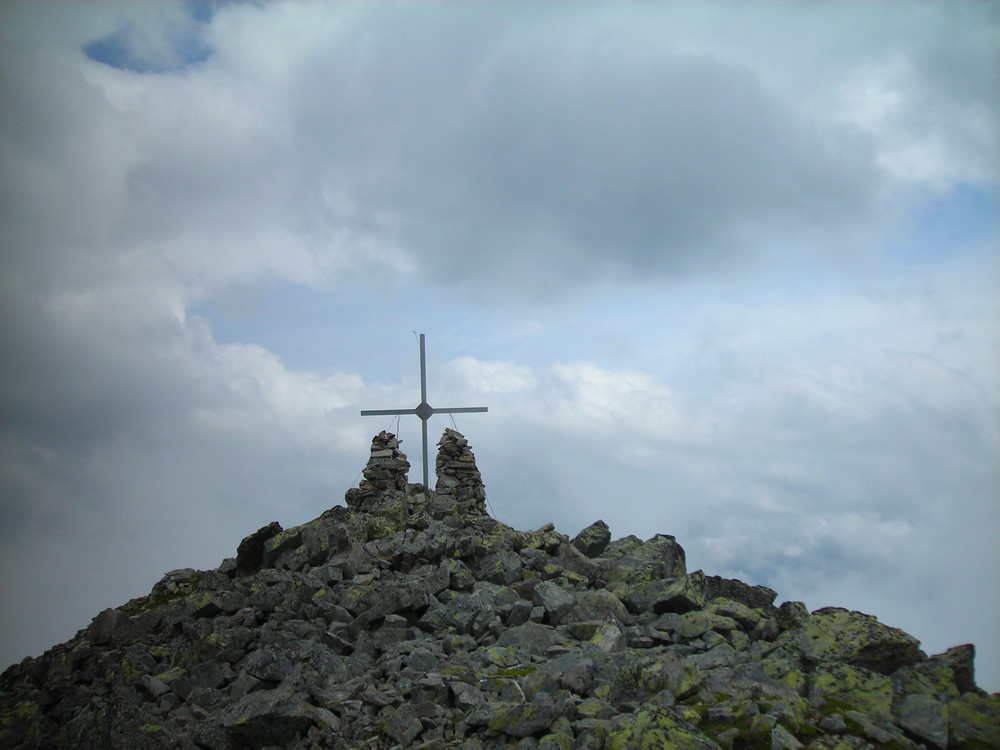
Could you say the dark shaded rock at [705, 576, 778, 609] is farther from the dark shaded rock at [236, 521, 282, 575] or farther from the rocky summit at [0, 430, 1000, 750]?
the dark shaded rock at [236, 521, 282, 575]

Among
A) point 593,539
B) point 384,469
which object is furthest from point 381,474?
point 593,539

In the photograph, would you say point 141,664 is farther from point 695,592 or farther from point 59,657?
point 695,592

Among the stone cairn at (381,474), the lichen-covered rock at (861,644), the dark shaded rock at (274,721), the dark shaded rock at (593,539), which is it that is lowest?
the dark shaded rock at (274,721)

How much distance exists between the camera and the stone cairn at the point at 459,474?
32938 millimetres

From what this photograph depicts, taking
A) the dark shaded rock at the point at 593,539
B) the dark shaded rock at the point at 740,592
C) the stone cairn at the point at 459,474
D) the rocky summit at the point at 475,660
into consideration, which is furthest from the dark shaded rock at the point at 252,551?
the dark shaded rock at the point at 740,592

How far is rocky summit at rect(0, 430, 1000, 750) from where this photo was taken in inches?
607

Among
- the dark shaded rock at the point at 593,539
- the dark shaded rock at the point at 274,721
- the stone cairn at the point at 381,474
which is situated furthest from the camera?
the stone cairn at the point at 381,474

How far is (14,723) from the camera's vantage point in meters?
20.7

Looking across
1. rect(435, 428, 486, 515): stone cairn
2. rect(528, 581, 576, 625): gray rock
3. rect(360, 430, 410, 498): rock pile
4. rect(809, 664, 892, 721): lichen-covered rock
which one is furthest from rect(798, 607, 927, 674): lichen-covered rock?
rect(360, 430, 410, 498): rock pile

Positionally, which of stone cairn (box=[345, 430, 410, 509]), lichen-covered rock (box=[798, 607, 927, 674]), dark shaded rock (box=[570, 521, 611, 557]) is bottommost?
lichen-covered rock (box=[798, 607, 927, 674])

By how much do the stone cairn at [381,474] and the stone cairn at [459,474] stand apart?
63.1 inches

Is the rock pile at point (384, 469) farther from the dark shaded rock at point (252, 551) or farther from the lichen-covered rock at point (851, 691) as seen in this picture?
the lichen-covered rock at point (851, 691)

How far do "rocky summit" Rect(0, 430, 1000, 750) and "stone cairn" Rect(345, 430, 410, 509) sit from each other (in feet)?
7.53

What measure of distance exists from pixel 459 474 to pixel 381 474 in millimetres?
3351
